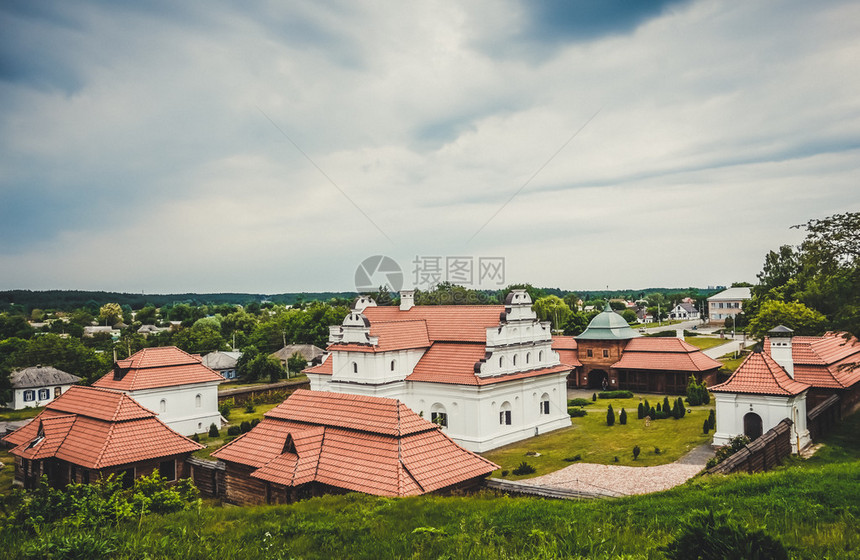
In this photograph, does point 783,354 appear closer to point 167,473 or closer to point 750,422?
point 750,422

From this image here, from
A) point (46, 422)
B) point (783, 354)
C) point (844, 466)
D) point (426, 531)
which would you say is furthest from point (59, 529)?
point (783, 354)

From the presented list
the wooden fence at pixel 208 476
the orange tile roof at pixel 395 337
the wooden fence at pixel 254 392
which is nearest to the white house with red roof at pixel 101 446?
the wooden fence at pixel 208 476

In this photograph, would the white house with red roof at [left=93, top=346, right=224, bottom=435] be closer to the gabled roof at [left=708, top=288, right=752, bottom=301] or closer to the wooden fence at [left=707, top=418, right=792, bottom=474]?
the wooden fence at [left=707, top=418, right=792, bottom=474]

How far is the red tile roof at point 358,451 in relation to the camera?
664 inches

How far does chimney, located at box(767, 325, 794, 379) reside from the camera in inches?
1060

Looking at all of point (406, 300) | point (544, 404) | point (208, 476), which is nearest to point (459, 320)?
point (406, 300)

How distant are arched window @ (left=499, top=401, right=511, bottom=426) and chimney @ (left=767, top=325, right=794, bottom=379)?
1322 cm

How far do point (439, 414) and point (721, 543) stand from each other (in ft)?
86.5

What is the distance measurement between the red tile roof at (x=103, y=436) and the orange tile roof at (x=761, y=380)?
2370cm

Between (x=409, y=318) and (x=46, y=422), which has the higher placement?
(x=409, y=318)

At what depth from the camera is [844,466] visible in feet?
52.9

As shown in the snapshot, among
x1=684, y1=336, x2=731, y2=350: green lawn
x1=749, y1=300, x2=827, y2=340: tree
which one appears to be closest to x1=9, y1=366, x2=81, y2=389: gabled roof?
x1=749, y1=300, x2=827, y2=340: tree

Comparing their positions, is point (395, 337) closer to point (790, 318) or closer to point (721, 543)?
point (721, 543)

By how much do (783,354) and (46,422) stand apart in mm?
33321
